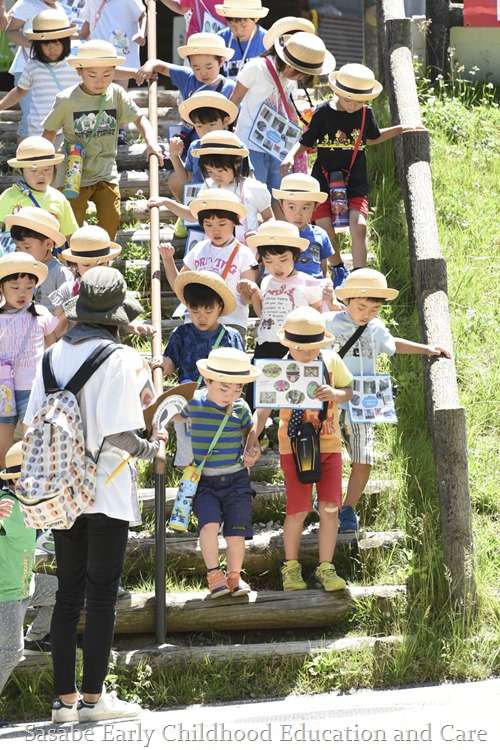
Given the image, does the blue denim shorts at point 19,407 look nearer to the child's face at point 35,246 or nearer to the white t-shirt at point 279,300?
the child's face at point 35,246

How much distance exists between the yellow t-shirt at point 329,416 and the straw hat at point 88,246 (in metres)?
1.38

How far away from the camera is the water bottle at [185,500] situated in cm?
573

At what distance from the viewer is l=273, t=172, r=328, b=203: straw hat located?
6.79 metres

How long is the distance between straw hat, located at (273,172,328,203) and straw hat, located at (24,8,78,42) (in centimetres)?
222

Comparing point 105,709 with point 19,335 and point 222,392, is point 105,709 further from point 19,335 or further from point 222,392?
point 19,335

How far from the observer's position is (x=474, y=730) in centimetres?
508

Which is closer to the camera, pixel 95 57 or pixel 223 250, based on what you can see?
pixel 223 250

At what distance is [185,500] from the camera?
5.77 m

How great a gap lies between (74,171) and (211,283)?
6.73 feet

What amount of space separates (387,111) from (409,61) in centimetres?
104

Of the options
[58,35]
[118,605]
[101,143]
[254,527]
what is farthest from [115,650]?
[58,35]

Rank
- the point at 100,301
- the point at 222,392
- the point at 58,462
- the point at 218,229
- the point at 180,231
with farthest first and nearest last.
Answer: the point at 180,231 → the point at 218,229 → the point at 222,392 → the point at 100,301 → the point at 58,462

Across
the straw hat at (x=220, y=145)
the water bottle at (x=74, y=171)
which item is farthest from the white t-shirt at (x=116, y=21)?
the straw hat at (x=220, y=145)

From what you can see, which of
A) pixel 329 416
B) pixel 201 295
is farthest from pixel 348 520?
pixel 201 295
